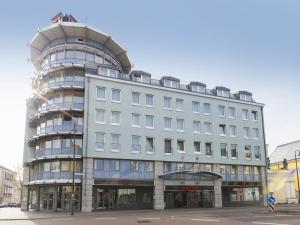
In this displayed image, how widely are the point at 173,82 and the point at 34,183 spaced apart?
75.9ft

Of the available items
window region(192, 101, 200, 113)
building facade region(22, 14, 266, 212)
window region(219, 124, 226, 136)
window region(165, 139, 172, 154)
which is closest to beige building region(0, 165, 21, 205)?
building facade region(22, 14, 266, 212)

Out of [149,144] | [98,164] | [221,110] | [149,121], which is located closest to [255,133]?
[221,110]

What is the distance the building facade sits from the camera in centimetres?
4478

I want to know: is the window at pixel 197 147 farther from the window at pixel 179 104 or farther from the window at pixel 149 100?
the window at pixel 149 100

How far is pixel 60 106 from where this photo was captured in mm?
45969

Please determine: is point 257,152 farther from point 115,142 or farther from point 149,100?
point 115,142

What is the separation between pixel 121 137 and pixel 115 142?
39.7 inches

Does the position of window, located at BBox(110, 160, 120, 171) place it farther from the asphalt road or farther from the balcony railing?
the asphalt road

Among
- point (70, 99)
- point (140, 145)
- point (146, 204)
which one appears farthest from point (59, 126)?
point (146, 204)

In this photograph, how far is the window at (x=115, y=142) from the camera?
45969 millimetres

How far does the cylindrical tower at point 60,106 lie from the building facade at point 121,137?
5.1 inches

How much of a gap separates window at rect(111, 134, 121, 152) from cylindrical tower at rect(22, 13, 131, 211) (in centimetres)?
365

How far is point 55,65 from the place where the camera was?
48219 mm

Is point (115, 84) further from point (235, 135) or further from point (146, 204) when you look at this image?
point (235, 135)
